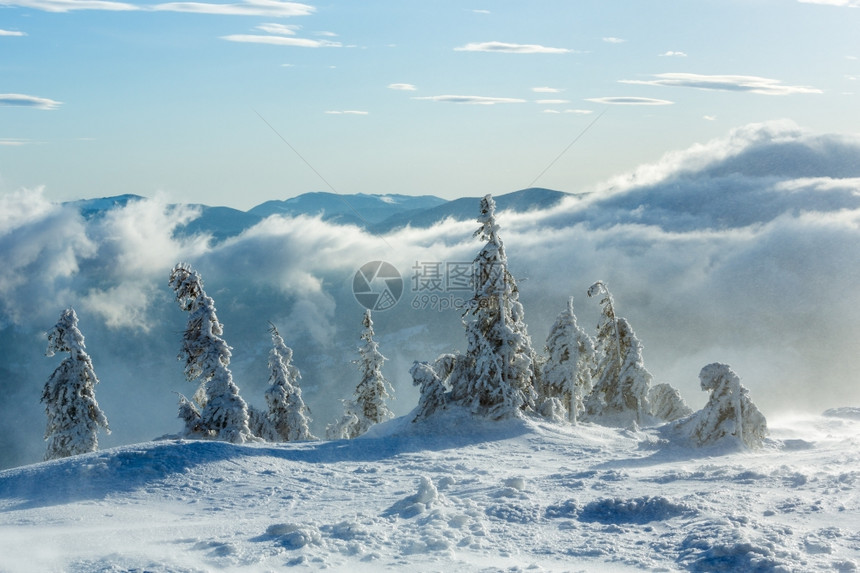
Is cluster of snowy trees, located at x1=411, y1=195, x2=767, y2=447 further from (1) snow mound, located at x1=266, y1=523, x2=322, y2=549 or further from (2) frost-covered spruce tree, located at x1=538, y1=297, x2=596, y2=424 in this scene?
(1) snow mound, located at x1=266, y1=523, x2=322, y2=549

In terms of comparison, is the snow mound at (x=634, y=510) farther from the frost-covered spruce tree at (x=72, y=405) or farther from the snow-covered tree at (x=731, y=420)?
the frost-covered spruce tree at (x=72, y=405)

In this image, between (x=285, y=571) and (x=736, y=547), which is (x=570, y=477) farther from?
(x=285, y=571)

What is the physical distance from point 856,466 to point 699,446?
6.85 meters

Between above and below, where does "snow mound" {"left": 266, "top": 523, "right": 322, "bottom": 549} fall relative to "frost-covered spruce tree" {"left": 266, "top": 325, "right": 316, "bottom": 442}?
above

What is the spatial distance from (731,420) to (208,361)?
797 inches

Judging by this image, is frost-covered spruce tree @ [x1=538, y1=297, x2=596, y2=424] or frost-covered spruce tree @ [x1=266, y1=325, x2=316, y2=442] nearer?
frost-covered spruce tree @ [x1=538, y1=297, x2=596, y2=424]

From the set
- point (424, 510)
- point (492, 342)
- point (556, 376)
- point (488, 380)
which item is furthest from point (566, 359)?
point (424, 510)

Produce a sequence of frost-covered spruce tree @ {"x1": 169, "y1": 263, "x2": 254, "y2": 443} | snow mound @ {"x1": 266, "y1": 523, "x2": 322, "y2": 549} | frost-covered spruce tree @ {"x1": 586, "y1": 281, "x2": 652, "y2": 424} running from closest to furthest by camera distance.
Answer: snow mound @ {"x1": 266, "y1": 523, "x2": 322, "y2": 549}
frost-covered spruce tree @ {"x1": 169, "y1": 263, "x2": 254, "y2": 443}
frost-covered spruce tree @ {"x1": 586, "y1": 281, "x2": 652, "y2": 424}

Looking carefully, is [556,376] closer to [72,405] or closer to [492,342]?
[492,342]

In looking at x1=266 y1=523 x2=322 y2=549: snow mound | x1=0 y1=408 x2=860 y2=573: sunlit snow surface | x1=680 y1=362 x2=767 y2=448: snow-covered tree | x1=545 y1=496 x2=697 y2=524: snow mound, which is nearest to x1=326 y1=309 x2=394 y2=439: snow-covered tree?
x1=0 y1=408 x2=860 y2=573: sunlit snow surface

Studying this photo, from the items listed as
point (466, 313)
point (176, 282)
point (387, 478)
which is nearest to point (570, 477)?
point (387, 478)

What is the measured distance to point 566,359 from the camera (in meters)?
38.5

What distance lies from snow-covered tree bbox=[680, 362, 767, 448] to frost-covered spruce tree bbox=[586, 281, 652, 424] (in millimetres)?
13284

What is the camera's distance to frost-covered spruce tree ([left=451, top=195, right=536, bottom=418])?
30.1 metres
